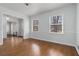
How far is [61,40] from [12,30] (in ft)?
13.0

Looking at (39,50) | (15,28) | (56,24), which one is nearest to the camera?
(39,50)

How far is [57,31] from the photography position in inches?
102

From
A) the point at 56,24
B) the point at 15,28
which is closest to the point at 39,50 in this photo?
the point at 56,24

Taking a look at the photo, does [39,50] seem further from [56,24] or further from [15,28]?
[15,28]

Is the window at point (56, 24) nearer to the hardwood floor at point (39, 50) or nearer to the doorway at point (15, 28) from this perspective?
the hardwood floor at point (39, 50)

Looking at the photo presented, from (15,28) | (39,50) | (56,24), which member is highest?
(56,24)

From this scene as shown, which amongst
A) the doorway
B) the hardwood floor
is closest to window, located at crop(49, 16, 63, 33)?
the hardwood floor

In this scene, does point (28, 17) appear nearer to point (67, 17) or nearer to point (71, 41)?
point (67, 17)

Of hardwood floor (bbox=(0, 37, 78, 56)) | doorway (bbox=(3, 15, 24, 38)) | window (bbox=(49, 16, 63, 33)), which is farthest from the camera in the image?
doorway (bbox=(3, 15, 24, 38))

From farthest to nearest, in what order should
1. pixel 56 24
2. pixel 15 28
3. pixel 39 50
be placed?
pixel 15 28, pixel 56 24, pixel 39 50

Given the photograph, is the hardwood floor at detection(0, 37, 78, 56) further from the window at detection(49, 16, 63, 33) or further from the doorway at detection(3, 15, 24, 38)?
the doorway at detection(3, 15, 24, 38)

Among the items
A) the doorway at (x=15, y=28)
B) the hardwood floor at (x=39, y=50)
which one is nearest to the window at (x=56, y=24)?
the hardwood floor at (x=39, y=50)

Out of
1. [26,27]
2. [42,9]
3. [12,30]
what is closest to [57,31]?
[42,9]

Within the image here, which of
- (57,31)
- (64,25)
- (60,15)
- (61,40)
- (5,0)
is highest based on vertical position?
(60,15)
